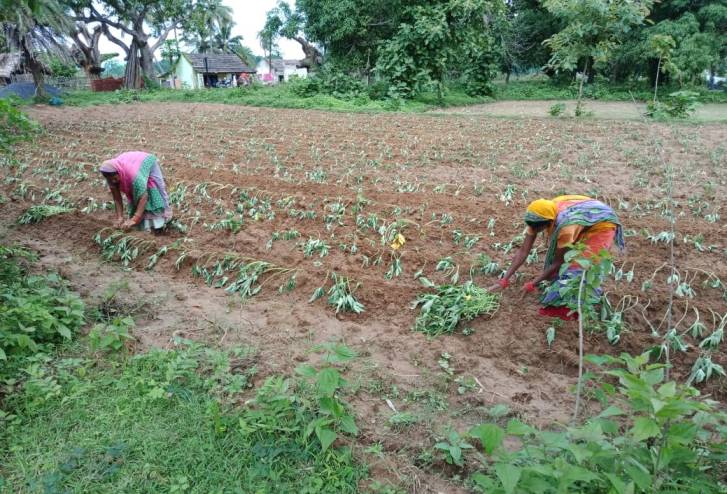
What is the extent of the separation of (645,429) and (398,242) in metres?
3.57

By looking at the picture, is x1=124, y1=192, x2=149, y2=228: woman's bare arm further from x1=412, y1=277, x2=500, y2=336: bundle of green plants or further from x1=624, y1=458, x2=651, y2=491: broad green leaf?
x1=624, y1=458, x2=651, y2=491: broad green leaf

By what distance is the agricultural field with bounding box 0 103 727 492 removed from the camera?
3152 mm

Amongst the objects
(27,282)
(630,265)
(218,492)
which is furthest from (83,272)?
(630,265)

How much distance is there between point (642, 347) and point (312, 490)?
264cm

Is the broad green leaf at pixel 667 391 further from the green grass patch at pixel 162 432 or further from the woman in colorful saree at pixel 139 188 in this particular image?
the woman in colorful saree at pixel 139 188

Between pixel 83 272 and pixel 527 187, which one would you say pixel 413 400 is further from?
pixel 527 187

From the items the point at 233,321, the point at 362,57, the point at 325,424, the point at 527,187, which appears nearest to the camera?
the point at 325,424

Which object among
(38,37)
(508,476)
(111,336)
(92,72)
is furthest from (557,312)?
(92,72)

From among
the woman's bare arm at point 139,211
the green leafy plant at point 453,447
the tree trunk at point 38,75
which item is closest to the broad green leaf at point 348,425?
the green leafy plant at point 453,447

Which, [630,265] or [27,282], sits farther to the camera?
[630,265]

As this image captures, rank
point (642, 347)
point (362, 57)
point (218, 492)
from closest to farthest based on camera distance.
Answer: point (218, 492) < point (642, 347) < point (362, 57)

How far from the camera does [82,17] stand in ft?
84.2

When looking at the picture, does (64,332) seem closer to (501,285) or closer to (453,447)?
(453,447)

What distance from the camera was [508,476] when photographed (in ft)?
5.65
